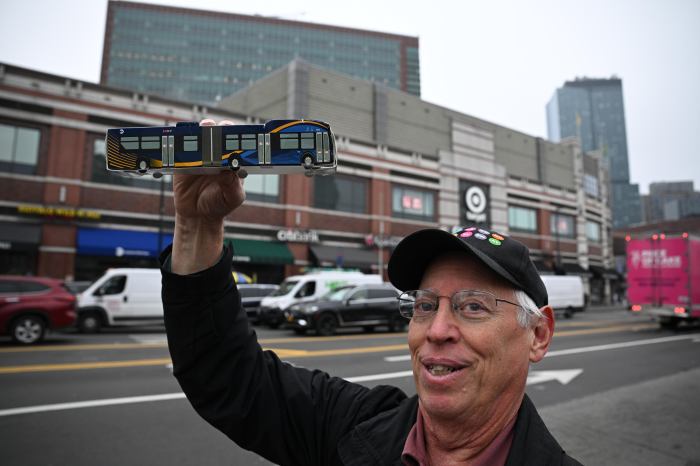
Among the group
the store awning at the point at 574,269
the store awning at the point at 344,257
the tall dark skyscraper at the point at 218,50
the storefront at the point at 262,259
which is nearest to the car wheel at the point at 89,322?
the storefront at the point at 262,259

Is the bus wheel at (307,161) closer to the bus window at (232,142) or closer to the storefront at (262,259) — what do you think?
the bus window at (232,142)

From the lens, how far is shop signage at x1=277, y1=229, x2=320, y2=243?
93.0 feet

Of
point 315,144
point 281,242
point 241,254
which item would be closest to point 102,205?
point 241,254

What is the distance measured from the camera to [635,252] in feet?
61.2

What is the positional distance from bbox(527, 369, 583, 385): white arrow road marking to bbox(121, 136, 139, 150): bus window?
810cm

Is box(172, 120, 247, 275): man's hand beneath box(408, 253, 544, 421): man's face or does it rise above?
above

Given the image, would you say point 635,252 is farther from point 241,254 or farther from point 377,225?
point 241,254

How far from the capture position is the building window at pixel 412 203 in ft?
113

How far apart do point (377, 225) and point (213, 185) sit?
1229 inches

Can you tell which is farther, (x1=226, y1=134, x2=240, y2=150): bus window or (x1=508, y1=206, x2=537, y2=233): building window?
(x1=508, y1=206, x2=537, y2=233): building window

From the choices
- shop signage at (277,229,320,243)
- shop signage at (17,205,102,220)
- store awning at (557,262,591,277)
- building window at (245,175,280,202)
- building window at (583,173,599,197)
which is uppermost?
building window at (583,173,599,197)

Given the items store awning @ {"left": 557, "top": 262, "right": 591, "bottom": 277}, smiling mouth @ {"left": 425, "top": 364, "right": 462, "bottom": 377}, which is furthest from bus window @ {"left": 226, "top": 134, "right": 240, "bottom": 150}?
store awning @ {"left": 557, "top": 262, "right": 591, "bottom": 277}

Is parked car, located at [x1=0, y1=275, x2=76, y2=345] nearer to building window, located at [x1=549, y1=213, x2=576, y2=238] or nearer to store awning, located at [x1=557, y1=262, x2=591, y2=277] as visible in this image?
store awning, located at [x1=557, y1=262, x2=591, y2=277]

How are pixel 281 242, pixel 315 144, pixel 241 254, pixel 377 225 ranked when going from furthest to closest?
pixel 377 225 → pixel 281 242 → pixel 241 254 → pixel 315 144
